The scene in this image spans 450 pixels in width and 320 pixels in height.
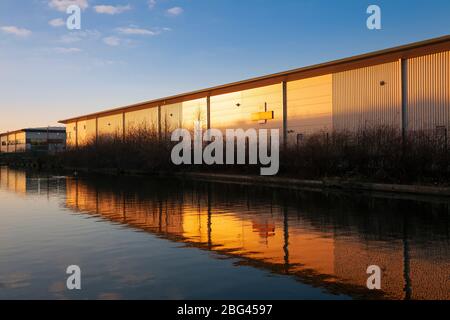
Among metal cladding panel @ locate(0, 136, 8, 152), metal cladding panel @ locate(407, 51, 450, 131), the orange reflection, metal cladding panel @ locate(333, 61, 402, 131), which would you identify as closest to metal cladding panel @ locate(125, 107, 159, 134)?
metal cladding panel @ locate(333, 61, 402, 131)

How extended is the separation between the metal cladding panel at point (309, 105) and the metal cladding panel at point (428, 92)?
258 inches

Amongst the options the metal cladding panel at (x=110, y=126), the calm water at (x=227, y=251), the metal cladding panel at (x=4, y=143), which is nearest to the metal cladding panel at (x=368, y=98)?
the calm water at (x=227, y=251)

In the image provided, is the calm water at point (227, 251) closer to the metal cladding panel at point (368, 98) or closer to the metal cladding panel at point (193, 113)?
the metal cladding panel at point (368, 98)

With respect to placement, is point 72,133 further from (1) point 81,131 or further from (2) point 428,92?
(2) point 428,92

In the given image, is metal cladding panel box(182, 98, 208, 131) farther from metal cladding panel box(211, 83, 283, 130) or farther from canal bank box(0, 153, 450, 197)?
canal bank box(0, 153, 450, 197)

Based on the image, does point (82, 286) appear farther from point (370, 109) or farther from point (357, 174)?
point (370, 109)

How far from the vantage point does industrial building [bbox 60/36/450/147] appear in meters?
26.9

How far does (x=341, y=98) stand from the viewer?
32.6m

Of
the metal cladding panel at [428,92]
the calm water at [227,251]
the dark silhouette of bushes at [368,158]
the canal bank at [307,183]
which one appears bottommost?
the calm water at [227,251]

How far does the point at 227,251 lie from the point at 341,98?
→ 25.1 metres

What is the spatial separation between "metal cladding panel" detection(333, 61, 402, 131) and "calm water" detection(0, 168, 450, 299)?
1301 centimetres

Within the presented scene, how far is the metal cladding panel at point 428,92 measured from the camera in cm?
2614

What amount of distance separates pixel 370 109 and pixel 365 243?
21809 mm

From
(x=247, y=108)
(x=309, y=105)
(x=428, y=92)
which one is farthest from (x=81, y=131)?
(x=428, y=92)
